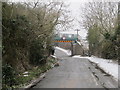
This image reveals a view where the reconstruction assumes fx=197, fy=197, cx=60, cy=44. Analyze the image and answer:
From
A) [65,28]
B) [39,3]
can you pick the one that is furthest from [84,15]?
[39,3]

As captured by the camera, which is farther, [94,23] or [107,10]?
[94,23]

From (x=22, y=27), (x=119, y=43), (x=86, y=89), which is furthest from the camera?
(x=119, y=43)

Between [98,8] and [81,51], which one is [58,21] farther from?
[81,51]

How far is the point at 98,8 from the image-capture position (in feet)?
96.6

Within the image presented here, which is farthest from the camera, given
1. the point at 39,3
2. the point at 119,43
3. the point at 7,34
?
the point at 39,3

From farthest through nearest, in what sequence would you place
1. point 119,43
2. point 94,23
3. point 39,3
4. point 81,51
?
point 81,51 < point 94,23 < point 39,3 < point 119,43

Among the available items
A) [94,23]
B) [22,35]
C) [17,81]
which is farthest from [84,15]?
[17,81]

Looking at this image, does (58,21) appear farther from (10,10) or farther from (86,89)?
(86,89)

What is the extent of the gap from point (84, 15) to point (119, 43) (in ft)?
47.2

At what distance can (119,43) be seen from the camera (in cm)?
2030

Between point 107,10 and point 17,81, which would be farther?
point 107,10

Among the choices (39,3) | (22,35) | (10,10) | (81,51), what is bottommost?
(81,51)

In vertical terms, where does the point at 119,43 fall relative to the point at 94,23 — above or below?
below

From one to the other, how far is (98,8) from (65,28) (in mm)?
5775
